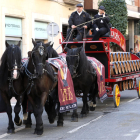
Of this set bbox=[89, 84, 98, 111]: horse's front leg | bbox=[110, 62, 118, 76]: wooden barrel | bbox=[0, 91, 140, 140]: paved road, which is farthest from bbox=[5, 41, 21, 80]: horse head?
bbox=[110, 62, 118, 76]: wooden barrel

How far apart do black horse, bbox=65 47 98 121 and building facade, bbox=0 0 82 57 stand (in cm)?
821

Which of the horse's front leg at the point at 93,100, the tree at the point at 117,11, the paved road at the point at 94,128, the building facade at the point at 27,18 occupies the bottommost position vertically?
the paved road at the point at 94,128

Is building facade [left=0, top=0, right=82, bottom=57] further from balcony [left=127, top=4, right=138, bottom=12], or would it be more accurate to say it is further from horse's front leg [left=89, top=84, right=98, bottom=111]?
balcony [left=127, top=4, right=138, bottom=12]

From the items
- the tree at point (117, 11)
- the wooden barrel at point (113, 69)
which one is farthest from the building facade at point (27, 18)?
the wooden barrel at point (113, 69)

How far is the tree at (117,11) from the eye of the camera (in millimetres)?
27203

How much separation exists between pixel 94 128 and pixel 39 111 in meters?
1.42

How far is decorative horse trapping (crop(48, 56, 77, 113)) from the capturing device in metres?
8.76

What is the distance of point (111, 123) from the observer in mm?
9188

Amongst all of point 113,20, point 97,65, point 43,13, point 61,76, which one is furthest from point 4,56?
point 113,20

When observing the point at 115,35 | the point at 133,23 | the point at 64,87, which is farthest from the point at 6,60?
the point at 133,23

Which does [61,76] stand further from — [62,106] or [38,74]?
[38,74]

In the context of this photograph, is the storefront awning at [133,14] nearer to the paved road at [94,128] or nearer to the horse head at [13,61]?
the paved road at [94,128]

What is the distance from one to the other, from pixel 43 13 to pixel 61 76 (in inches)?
517

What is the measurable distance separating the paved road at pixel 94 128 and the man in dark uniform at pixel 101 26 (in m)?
2.73
